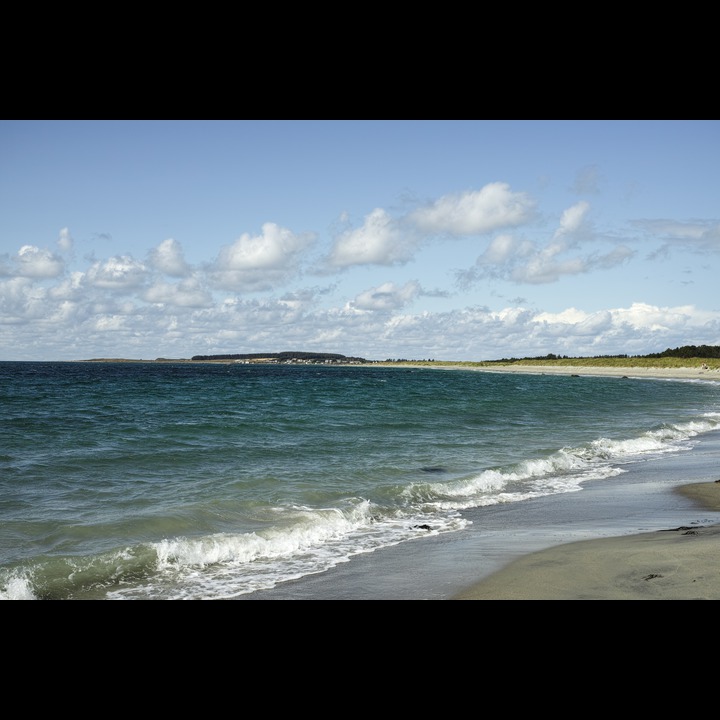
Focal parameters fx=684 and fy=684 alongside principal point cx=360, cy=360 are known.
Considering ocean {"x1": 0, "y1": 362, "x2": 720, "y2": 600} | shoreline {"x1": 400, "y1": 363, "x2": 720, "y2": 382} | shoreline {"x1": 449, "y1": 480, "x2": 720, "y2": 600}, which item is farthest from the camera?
shoreline {"x1": 400, "y1": 363, "x2": 720, "y2": 382}

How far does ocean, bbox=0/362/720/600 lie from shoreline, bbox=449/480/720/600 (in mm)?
357

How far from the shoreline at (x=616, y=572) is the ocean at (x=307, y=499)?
36 centimetres

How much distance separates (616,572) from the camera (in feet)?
20.9

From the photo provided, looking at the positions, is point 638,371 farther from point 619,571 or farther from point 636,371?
point 619,571

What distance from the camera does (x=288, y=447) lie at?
1648 centimetres

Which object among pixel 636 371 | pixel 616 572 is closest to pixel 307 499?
pixel 616 572

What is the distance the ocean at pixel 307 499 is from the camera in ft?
22.4

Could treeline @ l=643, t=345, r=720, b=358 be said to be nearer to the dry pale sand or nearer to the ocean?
the dry pale sand

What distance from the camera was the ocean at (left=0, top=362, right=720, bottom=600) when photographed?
683 centimetres

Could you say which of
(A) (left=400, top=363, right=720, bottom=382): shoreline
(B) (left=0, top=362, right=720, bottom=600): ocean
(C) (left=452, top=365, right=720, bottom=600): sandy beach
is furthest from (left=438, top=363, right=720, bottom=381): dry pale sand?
(C) (left=452, top=365, right=720, bottom=600): sandy beach

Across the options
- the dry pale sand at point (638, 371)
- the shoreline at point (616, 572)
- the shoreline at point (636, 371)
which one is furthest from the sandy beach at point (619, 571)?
the dry pale sand at point (638, 371)

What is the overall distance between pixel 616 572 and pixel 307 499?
17.6 ft
